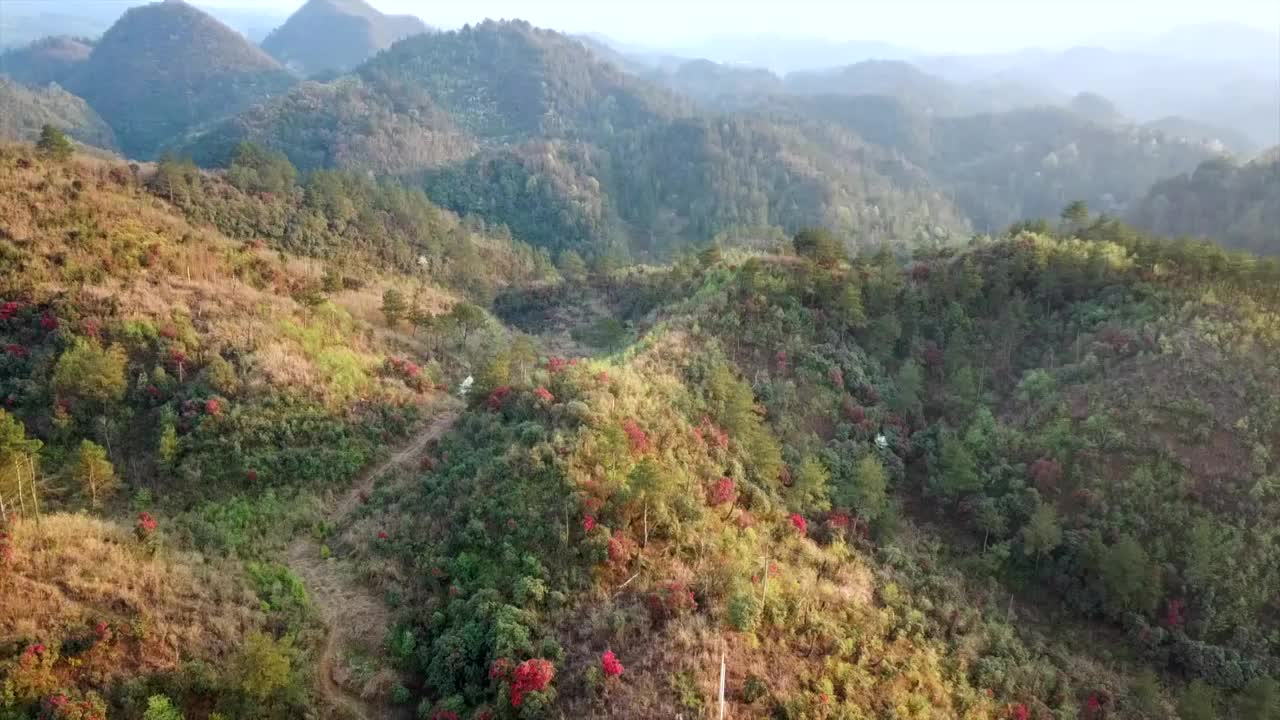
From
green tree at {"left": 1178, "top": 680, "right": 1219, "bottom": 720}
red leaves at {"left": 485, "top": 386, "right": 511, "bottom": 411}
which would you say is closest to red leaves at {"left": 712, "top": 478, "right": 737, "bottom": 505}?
red leaves at {"left": 485, "top": 386, "right": 511, "bottom": 411}

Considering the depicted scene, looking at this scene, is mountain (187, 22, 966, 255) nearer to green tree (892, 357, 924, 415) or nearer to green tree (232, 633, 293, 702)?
green tree (892, 357, 924, 415)

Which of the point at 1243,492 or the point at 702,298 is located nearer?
the point at 1243,492

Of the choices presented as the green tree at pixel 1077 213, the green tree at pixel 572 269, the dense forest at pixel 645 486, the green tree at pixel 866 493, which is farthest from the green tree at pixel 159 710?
the green tree at pixel 1077 213

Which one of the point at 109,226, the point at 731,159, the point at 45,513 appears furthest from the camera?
the point at 731,159

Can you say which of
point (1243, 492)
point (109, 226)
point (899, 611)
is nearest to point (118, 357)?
point (109, 226)

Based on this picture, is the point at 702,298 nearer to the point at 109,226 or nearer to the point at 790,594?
the point at 790,594

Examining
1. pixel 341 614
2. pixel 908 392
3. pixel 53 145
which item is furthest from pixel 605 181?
pixel 341 614
